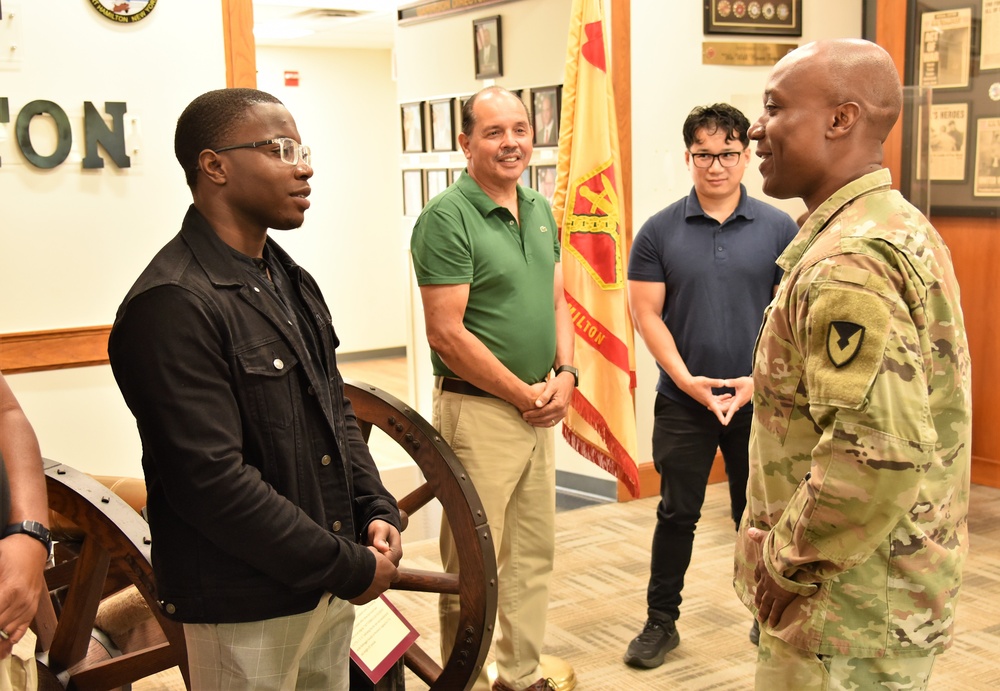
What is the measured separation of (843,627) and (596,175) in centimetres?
246

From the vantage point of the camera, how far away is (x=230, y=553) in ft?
5.12

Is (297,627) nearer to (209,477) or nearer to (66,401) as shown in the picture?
(209,477)

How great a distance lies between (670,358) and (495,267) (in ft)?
2.19

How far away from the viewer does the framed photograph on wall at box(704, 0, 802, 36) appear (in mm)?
4770

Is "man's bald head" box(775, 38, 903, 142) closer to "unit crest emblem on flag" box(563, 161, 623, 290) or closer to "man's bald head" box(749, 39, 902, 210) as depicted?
"man's bald head" box(749, 39, 902, 210)

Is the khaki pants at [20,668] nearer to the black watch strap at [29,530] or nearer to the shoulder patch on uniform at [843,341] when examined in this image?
the black watch strap at [29,530]

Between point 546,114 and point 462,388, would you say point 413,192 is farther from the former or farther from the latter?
point 462,388

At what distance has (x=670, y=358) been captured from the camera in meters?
2.98

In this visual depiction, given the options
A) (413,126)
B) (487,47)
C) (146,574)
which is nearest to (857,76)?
(146,574)

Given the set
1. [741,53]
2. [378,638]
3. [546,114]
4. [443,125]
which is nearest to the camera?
[378,638]

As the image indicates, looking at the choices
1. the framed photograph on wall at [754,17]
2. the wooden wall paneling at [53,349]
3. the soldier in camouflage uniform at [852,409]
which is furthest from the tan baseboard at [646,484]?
the soldier in camouflage uniform at [852,409]

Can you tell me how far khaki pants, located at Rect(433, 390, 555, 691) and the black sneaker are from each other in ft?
1.27

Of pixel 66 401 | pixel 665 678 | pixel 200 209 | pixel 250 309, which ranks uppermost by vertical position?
pixel 200 209

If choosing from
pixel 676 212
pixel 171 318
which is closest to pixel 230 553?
pixel 171 318
